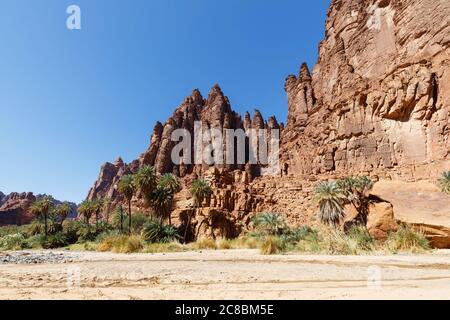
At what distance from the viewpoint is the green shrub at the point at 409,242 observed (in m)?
16.8

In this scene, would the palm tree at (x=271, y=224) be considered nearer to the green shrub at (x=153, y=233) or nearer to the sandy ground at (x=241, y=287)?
the green shrub at (x=153, y=233)

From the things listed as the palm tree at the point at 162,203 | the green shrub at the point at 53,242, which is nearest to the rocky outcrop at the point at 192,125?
the green shrub at the point at 53,242

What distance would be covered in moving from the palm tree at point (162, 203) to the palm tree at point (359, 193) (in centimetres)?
2506

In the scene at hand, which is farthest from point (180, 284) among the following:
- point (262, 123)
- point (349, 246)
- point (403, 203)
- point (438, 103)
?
point (262, 123)

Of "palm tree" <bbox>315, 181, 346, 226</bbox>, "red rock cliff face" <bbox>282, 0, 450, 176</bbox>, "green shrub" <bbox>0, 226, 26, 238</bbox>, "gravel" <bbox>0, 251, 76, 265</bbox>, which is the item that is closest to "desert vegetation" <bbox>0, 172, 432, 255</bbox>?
"palm tree" <bbox>315, 181, 346, 226</bbox>

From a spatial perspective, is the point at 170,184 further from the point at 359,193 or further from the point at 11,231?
the point at 11,231

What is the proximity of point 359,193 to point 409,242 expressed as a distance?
10.6 meters

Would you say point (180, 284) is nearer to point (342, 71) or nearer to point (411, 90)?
point (411, 90)

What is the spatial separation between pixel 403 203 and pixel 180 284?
2002 cm

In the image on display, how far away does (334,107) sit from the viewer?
222 feet

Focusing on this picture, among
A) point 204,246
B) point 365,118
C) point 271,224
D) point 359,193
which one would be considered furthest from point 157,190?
point 365,118

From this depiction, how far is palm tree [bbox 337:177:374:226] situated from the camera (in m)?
24.3

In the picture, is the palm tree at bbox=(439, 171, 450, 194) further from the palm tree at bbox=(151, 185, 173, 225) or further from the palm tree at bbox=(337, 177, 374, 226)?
the palm tree at bbox=(151, 185, 173, 225)

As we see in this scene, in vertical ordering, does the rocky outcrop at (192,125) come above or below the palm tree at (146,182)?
above
